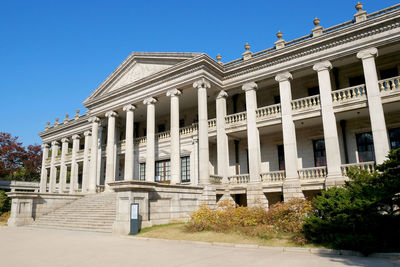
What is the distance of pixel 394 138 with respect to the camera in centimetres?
1917

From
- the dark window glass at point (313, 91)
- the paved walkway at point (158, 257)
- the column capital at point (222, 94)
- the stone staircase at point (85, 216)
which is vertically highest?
the column capital at point (222, 94)

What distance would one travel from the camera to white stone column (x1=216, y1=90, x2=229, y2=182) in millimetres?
21766

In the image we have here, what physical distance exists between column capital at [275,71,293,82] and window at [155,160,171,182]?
12.5m

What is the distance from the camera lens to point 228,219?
1406 centimetres

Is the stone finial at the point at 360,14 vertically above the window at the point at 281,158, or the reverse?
the stone finial at the point at 360,14

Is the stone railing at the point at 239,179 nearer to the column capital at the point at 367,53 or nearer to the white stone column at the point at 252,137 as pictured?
the white stone column at the point at 252,137

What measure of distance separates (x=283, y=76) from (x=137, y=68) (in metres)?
12.9

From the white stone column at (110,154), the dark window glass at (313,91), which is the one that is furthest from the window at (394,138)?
the white stone column at (110,154)

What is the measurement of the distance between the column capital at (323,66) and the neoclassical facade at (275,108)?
0.20ft

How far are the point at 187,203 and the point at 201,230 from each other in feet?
17.3

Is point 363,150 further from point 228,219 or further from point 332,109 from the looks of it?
point 228,219

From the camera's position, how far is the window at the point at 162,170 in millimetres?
27641

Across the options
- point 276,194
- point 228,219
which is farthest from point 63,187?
point 228,219

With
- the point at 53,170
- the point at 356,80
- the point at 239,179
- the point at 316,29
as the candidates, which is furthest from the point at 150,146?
the point at 53,170
